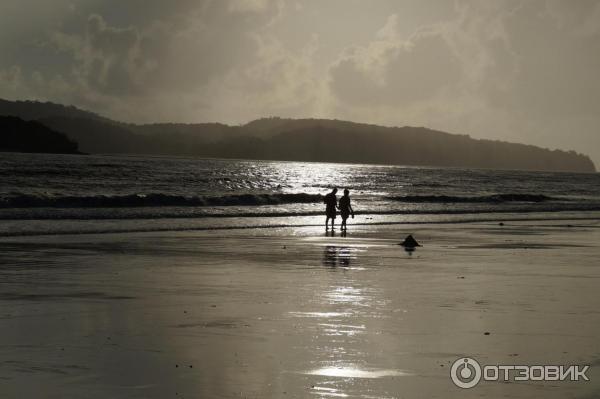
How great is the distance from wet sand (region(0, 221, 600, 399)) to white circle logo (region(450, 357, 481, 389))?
0.40 feet

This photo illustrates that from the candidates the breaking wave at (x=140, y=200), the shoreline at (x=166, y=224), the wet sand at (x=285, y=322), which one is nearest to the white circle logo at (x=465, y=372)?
the wet sand at (x=285, y=322)

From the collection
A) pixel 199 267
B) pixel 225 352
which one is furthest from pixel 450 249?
pixel 225 352

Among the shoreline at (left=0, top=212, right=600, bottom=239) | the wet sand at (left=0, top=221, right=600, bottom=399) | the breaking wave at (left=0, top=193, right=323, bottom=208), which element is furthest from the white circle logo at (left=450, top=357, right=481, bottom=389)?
the breaking wave at (left=0, top=193, right=323, bottom=208)

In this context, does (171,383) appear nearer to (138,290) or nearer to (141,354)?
(141,354)

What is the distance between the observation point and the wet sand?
825cm

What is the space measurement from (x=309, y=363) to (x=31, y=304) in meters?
5.50

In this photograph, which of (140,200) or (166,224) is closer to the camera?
(166,224)

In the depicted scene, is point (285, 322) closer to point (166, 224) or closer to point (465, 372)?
point (465, 372)

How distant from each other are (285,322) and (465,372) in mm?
3273

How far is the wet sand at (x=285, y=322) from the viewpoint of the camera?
825 cm

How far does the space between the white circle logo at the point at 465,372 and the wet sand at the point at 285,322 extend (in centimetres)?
12

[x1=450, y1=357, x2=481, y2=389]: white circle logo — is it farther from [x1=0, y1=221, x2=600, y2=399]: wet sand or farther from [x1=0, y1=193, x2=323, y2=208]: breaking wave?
[x1=0, y1=193, x2=323, y2=208]: breaking wave

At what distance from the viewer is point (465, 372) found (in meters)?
8.66

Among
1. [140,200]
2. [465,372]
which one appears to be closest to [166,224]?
[140,200]
